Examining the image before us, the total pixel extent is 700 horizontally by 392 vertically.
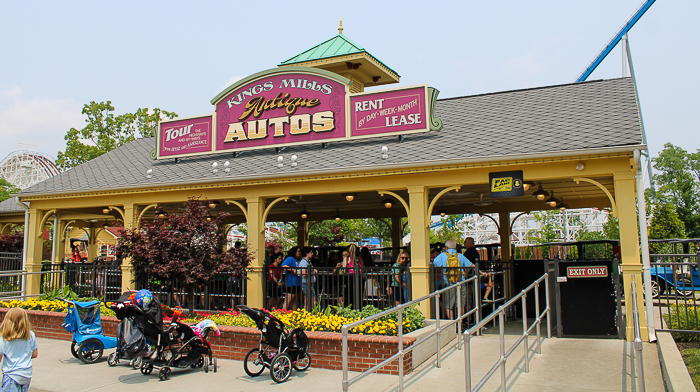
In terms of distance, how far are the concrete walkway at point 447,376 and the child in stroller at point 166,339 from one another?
0.63ft

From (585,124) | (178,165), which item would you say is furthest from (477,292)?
(178,165)

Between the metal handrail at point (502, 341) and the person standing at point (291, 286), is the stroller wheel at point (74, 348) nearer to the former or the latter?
the person standing at point (291, 286)

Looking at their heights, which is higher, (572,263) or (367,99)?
(367,99)

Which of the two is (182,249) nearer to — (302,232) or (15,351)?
(15,351)

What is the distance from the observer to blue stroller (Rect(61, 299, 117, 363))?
903 centimetres

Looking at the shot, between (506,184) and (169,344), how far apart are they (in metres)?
6.60

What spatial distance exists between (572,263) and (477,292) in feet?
5.81

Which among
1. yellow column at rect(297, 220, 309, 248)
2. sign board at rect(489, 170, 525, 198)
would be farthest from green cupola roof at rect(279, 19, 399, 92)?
sign board at rect(489, 170, 525, 198)

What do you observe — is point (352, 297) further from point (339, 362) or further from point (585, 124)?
point (585, 124)

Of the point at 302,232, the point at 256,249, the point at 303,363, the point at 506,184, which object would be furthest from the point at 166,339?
the point at 302,232

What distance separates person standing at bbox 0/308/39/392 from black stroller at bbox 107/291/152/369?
2.48 meters

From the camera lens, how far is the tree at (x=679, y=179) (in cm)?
6888

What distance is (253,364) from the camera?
315 inches

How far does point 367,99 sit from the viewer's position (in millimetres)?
13289
